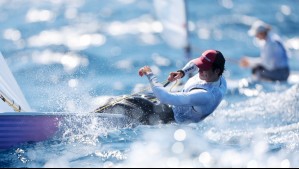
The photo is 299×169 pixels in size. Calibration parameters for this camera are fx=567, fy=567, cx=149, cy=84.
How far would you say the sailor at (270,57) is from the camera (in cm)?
1027

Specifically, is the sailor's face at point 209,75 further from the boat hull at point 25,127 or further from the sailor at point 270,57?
the sailor at point 270,57

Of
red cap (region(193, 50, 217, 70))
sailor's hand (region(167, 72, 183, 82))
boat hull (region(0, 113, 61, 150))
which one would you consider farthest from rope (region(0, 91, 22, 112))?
red cap (region(193, 50, 217, 70))

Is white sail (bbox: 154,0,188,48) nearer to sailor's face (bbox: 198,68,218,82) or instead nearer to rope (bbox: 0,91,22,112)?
sailor's face (bbox: 198,68,218,82)

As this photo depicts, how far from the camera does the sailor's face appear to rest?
582 cm

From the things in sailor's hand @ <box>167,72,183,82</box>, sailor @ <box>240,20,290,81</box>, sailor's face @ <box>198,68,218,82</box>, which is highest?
sailor @ <box>240,20,290,81</box>

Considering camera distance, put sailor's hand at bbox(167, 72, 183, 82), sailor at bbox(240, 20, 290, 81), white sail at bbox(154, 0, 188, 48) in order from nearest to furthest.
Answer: sailor's hand at bbox(167, 72, 183, 82) < white sail at bbox(154, 0, 188, 48) < sailor at bbox(240, 20, 290, 81)

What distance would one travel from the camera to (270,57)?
34.1 ft

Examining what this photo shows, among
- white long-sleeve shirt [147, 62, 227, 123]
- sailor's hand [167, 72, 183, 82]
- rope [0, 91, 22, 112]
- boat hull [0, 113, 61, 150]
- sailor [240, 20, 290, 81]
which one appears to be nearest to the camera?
boat hull [0, 113, 61, 150]

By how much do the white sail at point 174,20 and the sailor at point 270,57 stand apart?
1.38 m

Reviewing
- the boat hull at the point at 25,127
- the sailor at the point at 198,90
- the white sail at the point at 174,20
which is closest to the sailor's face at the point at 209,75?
the sailor at the point at 198,90

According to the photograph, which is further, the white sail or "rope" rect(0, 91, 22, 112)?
the white sail

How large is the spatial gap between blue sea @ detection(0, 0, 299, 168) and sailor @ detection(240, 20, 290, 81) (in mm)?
288

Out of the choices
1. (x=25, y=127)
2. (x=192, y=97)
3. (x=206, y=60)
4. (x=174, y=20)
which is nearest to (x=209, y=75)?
(x=206, y=60)

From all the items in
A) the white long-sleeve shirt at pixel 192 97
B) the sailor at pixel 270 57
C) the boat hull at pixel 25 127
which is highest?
the sailor at pixel 270 57
